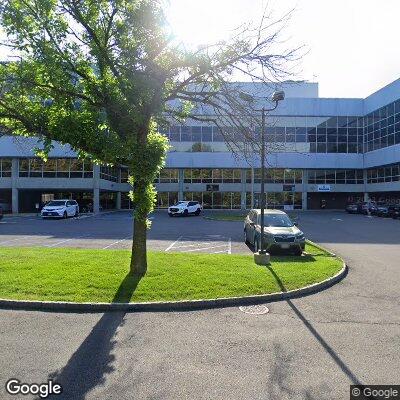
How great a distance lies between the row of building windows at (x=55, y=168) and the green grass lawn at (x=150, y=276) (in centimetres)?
2622

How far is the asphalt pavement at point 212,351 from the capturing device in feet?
13.8

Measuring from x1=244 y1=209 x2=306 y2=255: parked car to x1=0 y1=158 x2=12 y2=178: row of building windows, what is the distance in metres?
31.7

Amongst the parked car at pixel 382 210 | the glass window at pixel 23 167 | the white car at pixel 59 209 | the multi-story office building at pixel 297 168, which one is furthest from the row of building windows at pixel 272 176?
the white car at pixel 59 209

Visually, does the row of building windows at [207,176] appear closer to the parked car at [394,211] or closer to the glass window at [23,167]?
the parked car at [394,211]

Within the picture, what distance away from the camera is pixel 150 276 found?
8.95m

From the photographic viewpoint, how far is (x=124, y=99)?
356 inches

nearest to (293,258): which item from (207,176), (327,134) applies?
(207,176)

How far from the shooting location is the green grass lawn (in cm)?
757

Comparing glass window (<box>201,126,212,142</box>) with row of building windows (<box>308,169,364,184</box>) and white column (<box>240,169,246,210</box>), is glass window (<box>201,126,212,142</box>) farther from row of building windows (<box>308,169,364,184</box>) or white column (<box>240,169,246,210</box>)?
row of building windows (<box>308,169,364,184</box>)

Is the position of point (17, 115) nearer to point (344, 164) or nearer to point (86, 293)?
point (86, 293)

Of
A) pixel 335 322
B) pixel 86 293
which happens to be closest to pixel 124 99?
pixel 86 293

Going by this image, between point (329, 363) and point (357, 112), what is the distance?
147 ft

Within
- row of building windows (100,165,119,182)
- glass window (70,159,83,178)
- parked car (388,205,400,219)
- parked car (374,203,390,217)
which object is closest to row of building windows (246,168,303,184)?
parked car (374,203,390,217)

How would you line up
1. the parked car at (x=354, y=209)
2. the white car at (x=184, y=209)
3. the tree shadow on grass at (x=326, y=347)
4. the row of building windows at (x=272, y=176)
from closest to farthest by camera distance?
the tree shadow on grass at (x=326, y=347)
the white car at (x=184, y=209)
the parked car at (x=354, y=209)
the row of building windows at (x=272, y=176)
